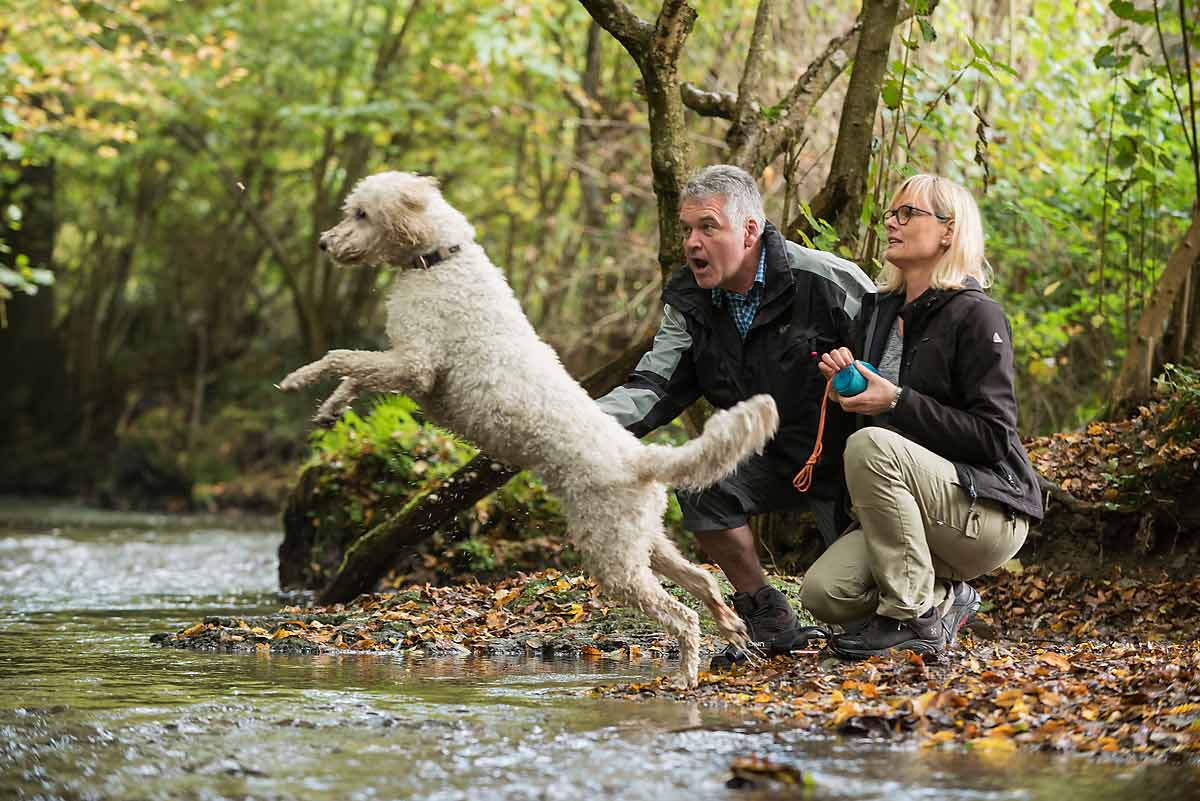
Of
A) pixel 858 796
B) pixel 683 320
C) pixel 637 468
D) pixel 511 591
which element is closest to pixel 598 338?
pixel 511 591

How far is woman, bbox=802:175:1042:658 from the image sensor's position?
536 centimetres

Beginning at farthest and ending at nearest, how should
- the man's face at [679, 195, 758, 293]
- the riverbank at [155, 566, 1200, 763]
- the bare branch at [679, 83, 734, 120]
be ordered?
the bare branch at [679, 83, 734, 120], the man's face at [679, 195, 758, 293], the riverbank at [155, 566, 1200, 763]

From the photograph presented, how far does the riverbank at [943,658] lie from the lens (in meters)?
4.31

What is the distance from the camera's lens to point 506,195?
22688mm

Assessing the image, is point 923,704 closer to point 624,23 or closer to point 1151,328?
point 624,23

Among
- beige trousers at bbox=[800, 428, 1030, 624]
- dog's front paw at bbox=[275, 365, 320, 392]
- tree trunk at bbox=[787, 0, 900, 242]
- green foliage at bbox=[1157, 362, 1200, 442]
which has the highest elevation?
tree trunk at bbox=[787, 0, 900, 242]

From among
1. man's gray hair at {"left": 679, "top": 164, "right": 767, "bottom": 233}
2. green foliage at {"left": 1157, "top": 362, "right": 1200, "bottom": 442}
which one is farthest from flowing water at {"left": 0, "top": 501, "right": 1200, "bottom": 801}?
green foliage at {"left": 1157, "top": 362, "right": 1200, "bottom": 442}

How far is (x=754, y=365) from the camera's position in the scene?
19.8ft

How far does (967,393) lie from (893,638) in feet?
3.55

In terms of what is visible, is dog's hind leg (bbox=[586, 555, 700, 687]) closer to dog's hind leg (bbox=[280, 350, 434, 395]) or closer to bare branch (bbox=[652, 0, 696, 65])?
dog's hind leg (bbox=[280, 350, 434, 395])

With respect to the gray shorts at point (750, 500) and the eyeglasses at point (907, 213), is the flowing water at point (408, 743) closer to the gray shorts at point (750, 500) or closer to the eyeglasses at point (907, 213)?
the gray shorts at point (750, 500)

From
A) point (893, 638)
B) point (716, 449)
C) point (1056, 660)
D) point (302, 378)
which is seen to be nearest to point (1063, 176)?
point (1056, 660)

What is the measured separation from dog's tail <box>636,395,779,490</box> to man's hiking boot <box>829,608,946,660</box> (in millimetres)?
1087

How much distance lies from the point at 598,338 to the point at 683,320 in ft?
38.4
